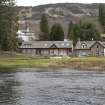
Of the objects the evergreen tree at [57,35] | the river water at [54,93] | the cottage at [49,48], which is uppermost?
A: the evergreen tree at [57,35]

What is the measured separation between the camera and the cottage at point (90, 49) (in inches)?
6373

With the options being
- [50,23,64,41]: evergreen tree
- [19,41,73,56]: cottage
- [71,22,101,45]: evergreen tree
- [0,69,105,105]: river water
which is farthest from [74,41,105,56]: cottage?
[0,69,105,105]: river water

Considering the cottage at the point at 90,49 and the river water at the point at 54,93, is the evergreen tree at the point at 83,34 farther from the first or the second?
the river water at the point at 54,93

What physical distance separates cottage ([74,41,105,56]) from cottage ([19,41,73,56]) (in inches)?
127

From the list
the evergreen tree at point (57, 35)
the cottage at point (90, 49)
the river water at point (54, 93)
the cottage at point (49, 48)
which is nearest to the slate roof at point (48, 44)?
the cottage at point (49, 48)

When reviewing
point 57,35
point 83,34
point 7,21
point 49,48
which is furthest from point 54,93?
point 57,35

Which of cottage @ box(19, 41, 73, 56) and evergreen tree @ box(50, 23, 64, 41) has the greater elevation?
evergreen tree @ box(50, 23, 64, 41)

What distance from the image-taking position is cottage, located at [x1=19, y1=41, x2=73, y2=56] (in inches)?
6575

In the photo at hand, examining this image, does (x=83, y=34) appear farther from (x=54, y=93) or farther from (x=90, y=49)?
(x=54, y=93)

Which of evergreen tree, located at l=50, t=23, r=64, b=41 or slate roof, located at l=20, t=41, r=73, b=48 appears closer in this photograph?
slate roof, located at l=20, t=41, r=73, b=48

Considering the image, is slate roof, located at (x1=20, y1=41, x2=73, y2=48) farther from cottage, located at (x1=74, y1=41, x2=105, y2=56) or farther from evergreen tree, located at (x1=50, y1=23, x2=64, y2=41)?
evergreen tree, located at (x1=50, y1=23, x2=64, y2=41)

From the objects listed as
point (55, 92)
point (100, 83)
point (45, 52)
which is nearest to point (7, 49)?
point (45, 52)

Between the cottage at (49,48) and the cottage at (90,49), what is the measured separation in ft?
10.6

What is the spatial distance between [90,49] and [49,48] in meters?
15.5
